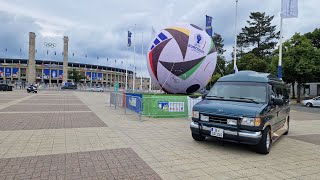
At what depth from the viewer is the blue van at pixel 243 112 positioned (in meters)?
6.59

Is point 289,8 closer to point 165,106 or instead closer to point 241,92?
point 165,106

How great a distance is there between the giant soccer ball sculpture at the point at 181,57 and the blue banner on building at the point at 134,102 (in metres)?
1.87

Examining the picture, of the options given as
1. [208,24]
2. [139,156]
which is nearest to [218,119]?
Result: [139,156]

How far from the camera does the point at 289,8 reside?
56.9 ft

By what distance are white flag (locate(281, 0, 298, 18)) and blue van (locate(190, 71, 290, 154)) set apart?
10.7 meters

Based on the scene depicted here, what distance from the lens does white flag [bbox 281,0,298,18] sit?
56.5ft

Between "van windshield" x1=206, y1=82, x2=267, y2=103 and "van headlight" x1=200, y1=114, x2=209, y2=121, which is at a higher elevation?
"van windshield" x1=206, y1=82, x2=267, y2=103

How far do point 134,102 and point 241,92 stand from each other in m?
7.67

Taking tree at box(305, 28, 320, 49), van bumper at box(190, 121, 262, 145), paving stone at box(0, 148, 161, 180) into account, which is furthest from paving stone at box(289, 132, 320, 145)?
tree at box(305, 28, 320, 49)

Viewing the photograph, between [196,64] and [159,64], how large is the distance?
2.02 m

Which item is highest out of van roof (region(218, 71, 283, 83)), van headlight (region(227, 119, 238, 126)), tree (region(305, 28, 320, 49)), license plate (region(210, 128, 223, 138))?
tree (region(305, 28, 320, 49))

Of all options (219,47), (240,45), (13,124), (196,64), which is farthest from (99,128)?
(219,47)

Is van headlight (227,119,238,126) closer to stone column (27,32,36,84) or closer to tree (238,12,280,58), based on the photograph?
tree (238,12,280,58)

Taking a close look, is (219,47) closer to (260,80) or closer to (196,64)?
(196,64)
